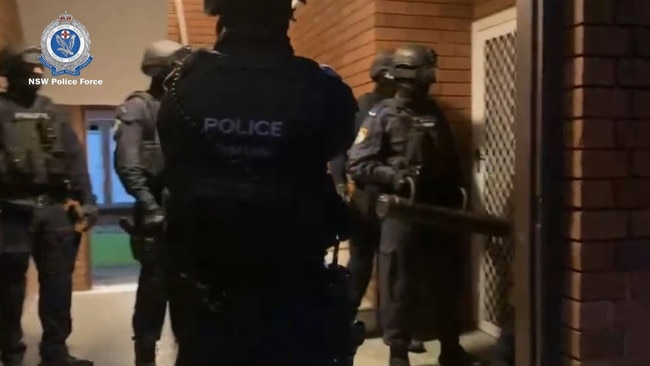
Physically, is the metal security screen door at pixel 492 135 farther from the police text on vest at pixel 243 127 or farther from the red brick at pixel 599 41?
the police text on vest at pixel 243 127

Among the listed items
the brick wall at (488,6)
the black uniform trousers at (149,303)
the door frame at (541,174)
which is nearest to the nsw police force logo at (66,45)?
the black uniform trousers at (149,303)

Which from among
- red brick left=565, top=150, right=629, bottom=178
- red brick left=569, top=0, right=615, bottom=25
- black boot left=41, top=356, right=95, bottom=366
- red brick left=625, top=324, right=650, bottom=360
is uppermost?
red brick left=569, top=0, right=615, bottom=25

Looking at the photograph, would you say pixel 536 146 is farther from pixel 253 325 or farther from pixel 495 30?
pixel 495 30

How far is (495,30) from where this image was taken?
3396 millimetres

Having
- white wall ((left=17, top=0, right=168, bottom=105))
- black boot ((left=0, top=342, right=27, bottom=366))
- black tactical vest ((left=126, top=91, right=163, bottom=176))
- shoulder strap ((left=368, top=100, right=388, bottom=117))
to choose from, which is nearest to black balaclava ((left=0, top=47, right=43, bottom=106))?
black tactical vest ((left=126, top=91, right=163, bottom=176))

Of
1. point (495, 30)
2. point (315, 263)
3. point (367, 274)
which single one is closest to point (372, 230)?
point (367, 274)

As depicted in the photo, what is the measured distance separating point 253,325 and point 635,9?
1.13m

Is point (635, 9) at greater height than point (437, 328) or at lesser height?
greater

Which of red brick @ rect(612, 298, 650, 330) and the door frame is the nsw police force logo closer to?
the door frame

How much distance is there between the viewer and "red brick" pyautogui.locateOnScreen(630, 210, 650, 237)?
5.58ft

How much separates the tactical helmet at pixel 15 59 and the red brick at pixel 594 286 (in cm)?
217

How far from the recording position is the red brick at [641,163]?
1696 millimetres

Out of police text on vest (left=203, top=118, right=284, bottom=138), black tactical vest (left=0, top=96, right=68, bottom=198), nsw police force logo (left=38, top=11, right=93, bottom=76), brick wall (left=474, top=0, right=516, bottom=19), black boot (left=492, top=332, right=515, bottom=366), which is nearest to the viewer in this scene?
police text on vest (left=203, top=118, right=284, bottom=138)

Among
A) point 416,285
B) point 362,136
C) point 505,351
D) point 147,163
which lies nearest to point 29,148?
point 147,163
